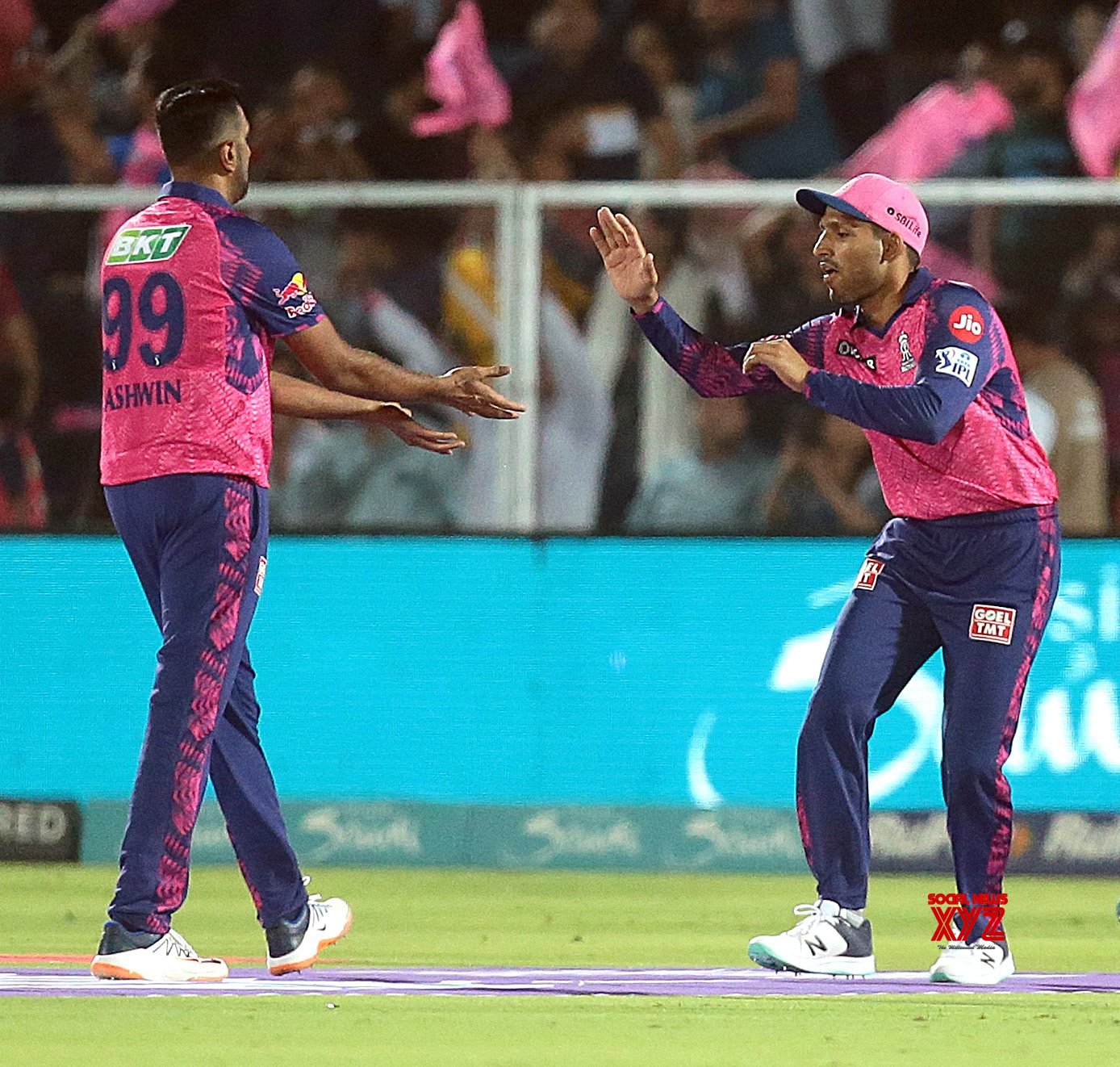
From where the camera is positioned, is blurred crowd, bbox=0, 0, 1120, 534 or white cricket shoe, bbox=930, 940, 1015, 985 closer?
white cricket shoe, bbox=930, 940, 1015, 985

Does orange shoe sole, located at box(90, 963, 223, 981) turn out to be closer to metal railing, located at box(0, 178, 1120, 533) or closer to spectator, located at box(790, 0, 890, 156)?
metal railing, located at box(0, 178, 1120, 533)

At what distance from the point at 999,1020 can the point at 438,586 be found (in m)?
5.63

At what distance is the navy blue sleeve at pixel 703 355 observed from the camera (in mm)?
8125

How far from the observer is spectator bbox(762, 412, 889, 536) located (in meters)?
11.4

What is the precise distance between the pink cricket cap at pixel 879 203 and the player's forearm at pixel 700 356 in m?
0.64

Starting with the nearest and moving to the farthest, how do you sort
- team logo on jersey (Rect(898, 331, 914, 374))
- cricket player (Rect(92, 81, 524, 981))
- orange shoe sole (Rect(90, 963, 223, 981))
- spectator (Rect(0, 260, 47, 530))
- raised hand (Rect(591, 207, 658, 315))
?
orange shoe sole (Rect(90, 963, 223, 981)) → cricket player (Rect(92, 81, 524, 981)) → team logo on jersey (Rect(898, 331, 914, 374)) → raised hand (Rect(591, 207, 658, 315)) → spectator (Rect(0, 260, 47, 530))

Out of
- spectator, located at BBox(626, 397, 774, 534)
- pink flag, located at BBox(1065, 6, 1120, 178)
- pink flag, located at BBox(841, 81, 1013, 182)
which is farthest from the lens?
pink flag, located at BBox(841, 81, 1013, 182)

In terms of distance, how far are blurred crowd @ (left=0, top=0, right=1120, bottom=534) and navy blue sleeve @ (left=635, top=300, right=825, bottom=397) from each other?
9.79 feet

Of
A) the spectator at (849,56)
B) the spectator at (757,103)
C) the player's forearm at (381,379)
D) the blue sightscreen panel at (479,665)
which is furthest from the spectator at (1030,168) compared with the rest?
the player's forearm at (381,379)

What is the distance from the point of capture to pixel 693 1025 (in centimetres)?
605

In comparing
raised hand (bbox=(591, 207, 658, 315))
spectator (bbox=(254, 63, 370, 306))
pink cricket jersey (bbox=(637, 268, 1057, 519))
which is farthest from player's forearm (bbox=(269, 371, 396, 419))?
spectator (bbox=(254, 63, 370, 306))

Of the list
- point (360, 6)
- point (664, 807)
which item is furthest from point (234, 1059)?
point (360, 6)

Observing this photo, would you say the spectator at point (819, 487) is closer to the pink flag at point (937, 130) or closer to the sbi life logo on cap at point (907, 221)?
the pink flag at point (937, 130)

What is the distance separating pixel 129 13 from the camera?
14.7m
